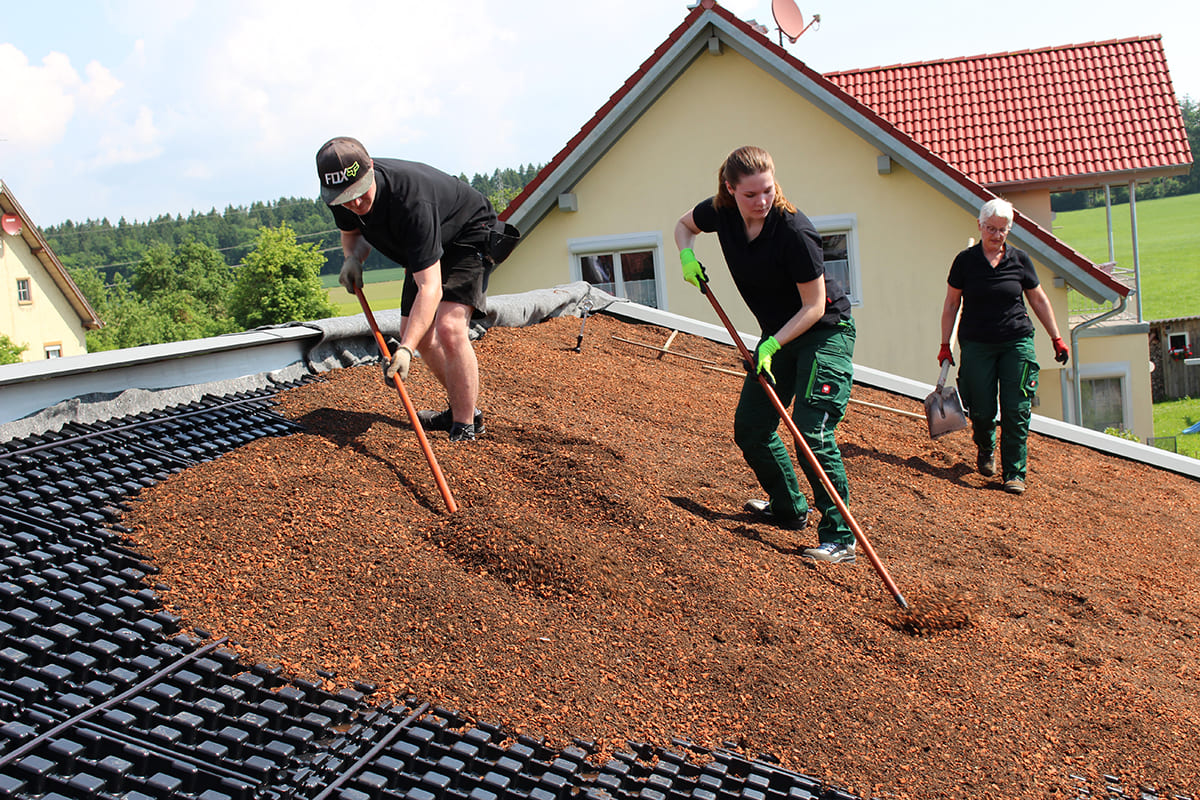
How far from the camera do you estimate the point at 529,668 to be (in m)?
2.75

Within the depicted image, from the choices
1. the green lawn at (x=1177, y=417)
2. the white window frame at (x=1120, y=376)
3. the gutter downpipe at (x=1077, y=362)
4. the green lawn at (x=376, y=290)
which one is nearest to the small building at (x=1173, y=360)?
the green lawn at (x=1177, y=417)

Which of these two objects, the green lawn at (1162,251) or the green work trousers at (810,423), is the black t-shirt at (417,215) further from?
the green lawn at (1162,251)

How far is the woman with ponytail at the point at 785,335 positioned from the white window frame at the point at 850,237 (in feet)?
26.1

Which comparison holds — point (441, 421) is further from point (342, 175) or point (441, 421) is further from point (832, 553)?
point (832, 553)

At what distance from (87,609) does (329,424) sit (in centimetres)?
168

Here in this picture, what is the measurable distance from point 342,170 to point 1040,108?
38.0ft

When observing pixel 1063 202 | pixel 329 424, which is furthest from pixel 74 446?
pixel 1063 202

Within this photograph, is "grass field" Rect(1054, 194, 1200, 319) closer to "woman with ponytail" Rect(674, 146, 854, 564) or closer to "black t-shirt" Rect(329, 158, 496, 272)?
"woman with ponytail" Rect(674, 146, 854, 564)

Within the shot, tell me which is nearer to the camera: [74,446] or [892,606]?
[892,606]

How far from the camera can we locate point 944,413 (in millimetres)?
5641

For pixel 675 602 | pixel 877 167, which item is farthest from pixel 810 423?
pixel 877 167

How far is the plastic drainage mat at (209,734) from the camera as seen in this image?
215 cm

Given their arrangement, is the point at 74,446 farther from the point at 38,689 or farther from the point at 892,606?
the point at 892,606

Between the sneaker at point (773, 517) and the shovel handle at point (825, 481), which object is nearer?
the shovel handle at point (825, 481)
